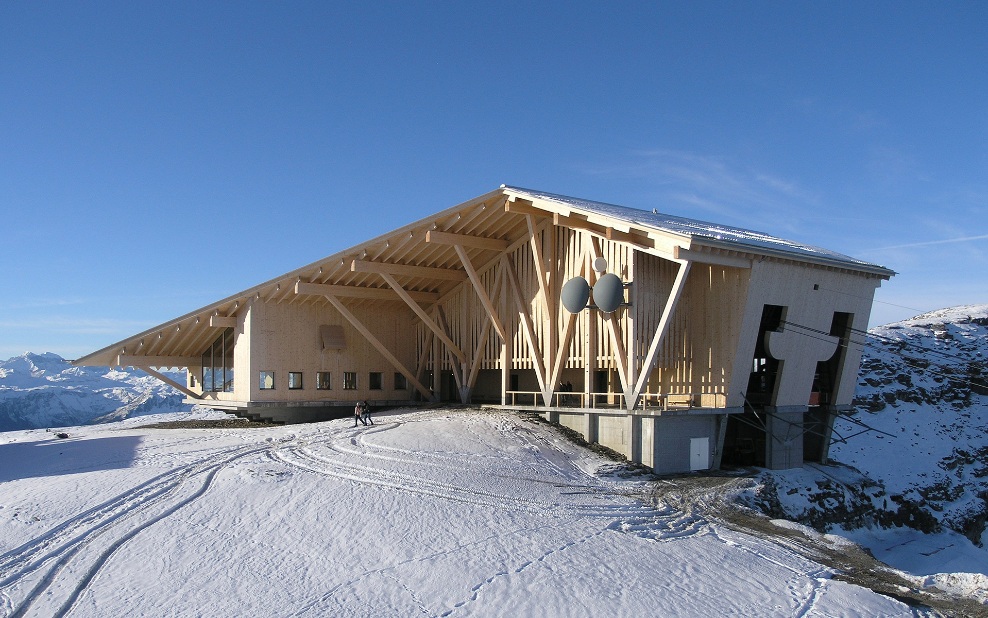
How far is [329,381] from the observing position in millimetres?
35562

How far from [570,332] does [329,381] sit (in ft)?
42.3

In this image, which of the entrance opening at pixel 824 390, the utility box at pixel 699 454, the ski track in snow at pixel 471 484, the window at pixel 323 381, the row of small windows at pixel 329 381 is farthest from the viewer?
the window at pixel 323 381

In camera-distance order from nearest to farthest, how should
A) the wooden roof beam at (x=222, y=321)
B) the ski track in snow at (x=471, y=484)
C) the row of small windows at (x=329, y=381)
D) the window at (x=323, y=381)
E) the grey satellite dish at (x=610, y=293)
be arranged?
the ski track in snow at (x=471, y=484), the grey satellite dish at (x=610, y=293), the wooden roof beam at (x=222, y=321), the row of small windows at (x=329, y=381), the window at (x=323, y=381)

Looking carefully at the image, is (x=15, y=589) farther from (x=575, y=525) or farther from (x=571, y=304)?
(x=571, y=304)

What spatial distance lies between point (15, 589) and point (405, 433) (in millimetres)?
13273

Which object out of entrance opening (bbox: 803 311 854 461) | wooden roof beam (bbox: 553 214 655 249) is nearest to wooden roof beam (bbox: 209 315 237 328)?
wooden roof beam (bbox: 553 214 655 249)

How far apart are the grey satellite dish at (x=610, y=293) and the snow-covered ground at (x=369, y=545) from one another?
5.57 metres

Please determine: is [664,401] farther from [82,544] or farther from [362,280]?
[82,544]

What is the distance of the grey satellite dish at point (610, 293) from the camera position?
25.0 metres

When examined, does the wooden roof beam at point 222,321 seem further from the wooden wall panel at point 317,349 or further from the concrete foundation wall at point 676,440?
the concrete foundation wall at point 676,440

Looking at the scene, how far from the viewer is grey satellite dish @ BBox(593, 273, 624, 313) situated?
82.2 feet

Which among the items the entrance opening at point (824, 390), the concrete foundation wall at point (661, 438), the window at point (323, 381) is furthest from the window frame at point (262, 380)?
the entrance opening at point (824, 390)

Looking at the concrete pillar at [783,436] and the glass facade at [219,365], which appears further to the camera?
the glass facade at [219,365]

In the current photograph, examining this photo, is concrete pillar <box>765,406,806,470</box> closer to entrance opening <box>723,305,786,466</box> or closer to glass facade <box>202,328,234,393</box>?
entrance opening <box>723,305,786,466</box>
